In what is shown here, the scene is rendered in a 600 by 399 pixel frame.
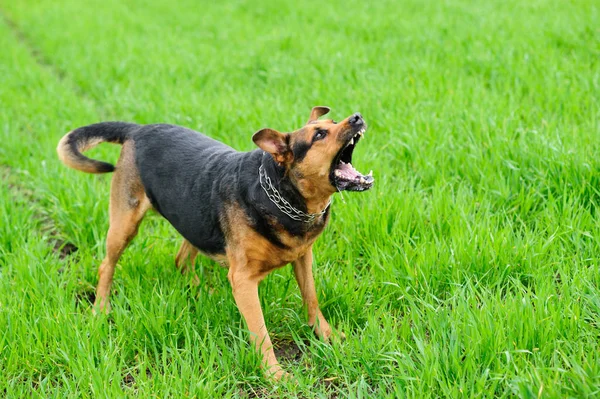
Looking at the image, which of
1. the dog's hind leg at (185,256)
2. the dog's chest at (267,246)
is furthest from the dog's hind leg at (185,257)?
the dog's chest at (267,246)

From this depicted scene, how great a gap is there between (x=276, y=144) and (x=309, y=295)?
0.96 m

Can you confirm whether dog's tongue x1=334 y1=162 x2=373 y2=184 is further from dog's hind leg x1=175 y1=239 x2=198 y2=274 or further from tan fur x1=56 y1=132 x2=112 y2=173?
tan fur x1=56 y1=132 x2=112 y2=173

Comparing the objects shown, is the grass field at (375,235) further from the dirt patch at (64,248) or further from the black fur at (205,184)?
the black fur at (205,184)

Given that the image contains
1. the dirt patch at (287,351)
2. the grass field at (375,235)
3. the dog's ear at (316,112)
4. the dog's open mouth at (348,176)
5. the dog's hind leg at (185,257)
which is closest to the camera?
the grass field at (375,235)

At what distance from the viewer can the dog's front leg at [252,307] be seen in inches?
130

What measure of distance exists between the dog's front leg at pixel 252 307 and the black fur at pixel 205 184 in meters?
0.26

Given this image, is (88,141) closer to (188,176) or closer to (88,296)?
(188,176)

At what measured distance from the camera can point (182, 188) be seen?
3855mm

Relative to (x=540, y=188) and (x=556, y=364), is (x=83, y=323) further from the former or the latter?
(x=540, y=188)

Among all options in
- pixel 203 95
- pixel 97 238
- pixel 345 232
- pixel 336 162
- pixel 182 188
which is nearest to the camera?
pixel 336 162

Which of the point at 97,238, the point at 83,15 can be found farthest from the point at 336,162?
the point at 83,15

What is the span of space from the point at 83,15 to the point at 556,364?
1301 cm

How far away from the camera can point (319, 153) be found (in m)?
3.28

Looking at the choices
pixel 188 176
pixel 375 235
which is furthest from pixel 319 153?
pixel 375 235
